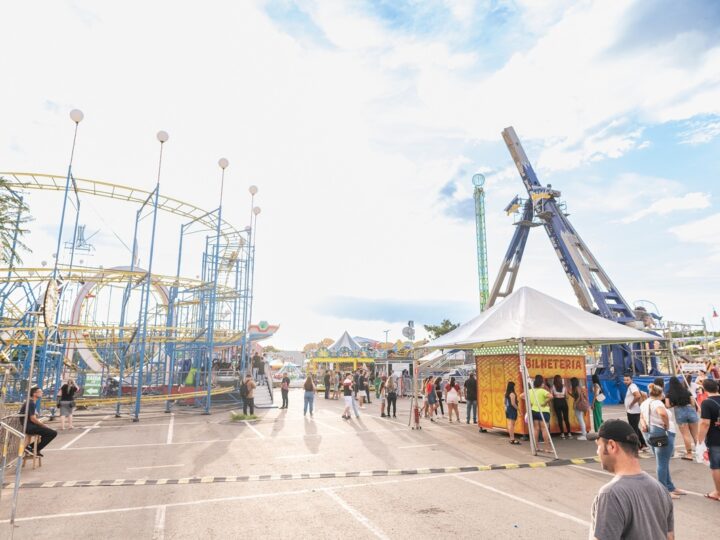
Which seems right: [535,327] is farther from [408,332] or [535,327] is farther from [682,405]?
[408,332]

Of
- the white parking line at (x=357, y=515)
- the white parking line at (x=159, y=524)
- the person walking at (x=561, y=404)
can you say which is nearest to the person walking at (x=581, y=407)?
the person walking at (x=561, y=404)

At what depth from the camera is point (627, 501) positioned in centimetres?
235

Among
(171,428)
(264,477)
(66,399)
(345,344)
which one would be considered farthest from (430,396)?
(345,344)

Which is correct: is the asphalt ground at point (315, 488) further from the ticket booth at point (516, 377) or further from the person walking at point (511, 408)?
the ticket booth at point (516, 377)

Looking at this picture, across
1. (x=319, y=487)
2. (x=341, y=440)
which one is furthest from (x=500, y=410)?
(x=319, y=487)

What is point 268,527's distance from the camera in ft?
17.5

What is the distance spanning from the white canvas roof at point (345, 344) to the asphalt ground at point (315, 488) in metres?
23.7

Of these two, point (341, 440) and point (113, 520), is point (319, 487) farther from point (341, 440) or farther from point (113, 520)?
point (341, 440)

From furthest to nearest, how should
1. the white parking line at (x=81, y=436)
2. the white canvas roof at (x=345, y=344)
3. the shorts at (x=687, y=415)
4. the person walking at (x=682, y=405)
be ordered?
the white canvas roof at (x=345, y=344) → the white parking line at (x=81, y=436) → the shorts at (x=687, y=415) → the person walking at (x=682, y=405)

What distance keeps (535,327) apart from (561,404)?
2627 mm

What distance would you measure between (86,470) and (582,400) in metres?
11.5

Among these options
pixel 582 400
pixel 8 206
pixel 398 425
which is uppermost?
pixel 8 206

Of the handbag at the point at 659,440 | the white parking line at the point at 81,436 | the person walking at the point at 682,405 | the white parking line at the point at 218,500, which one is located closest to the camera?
the white parking line at the point at 218,500

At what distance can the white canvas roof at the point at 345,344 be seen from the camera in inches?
1411
